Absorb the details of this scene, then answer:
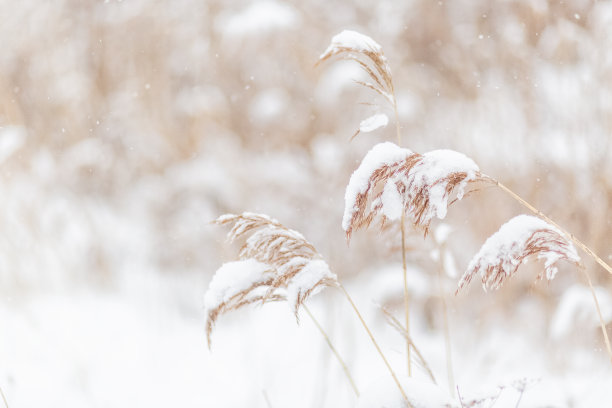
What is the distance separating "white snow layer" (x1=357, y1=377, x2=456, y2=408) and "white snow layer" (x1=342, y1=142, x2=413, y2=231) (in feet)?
1.12

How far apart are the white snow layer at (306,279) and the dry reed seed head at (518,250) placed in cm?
23

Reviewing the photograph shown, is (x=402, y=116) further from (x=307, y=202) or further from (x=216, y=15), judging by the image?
(x=216, y=15)

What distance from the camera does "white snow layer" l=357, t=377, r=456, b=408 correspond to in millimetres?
1025

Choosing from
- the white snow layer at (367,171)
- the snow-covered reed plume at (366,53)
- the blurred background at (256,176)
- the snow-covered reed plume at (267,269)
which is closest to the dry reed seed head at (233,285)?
the snow-covered reed plume at (267,269)

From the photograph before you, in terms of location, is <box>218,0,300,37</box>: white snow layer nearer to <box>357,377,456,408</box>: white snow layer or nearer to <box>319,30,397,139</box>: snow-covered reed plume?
<box>319,30,397,139</box>: snow-covered reed plume

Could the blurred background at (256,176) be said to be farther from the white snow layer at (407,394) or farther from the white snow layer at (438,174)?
the white snow layer at (438,174)

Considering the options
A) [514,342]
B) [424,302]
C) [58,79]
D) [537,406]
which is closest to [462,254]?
[424,302]

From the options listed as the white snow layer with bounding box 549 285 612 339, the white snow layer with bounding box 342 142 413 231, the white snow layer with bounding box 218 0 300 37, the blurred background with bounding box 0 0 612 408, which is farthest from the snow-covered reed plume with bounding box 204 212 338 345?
the white snow layer with bounding box 218 0 300 37

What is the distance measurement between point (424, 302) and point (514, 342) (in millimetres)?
523

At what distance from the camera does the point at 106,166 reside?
144 inches

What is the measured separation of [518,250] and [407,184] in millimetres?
206

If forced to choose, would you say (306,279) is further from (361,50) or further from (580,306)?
(580,306)

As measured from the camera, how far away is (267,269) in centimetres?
103

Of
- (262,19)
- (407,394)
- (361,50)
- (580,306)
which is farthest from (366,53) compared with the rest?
(262,19)
